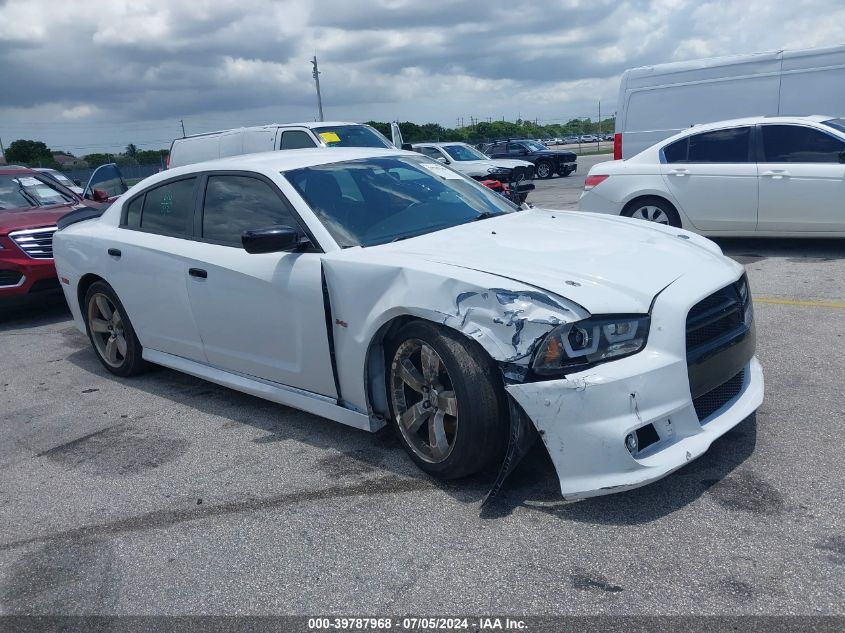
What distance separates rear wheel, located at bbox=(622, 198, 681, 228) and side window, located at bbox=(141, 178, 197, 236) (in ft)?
18.7

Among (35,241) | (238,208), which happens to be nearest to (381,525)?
(238,208)

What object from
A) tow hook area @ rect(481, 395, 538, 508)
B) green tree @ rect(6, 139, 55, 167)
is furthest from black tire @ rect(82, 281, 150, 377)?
green tree @ rect(6, 139, 55, 167)

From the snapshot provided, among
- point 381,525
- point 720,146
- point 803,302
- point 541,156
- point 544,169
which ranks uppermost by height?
point 720,146

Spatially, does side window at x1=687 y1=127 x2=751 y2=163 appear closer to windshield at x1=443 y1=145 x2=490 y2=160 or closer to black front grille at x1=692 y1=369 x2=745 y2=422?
black front grille at x1=692 y1=369 x2=745 y2=422

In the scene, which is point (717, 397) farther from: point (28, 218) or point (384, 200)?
point (28, 218)

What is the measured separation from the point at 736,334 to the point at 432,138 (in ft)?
178

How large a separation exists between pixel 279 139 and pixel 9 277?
4.94 m

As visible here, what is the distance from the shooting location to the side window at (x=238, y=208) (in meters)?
4.52

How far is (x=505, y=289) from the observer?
3332 millimetres

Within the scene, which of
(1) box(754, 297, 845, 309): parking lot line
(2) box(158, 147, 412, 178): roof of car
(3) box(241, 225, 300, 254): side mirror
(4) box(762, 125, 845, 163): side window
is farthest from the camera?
(4) box(762, 125, 845, 163): side window

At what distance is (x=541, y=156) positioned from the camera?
28.5m

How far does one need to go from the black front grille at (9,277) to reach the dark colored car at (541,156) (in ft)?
72.0

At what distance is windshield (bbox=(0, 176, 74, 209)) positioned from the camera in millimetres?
9141

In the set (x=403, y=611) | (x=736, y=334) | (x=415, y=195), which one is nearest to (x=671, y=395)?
(x=736, y=334)
